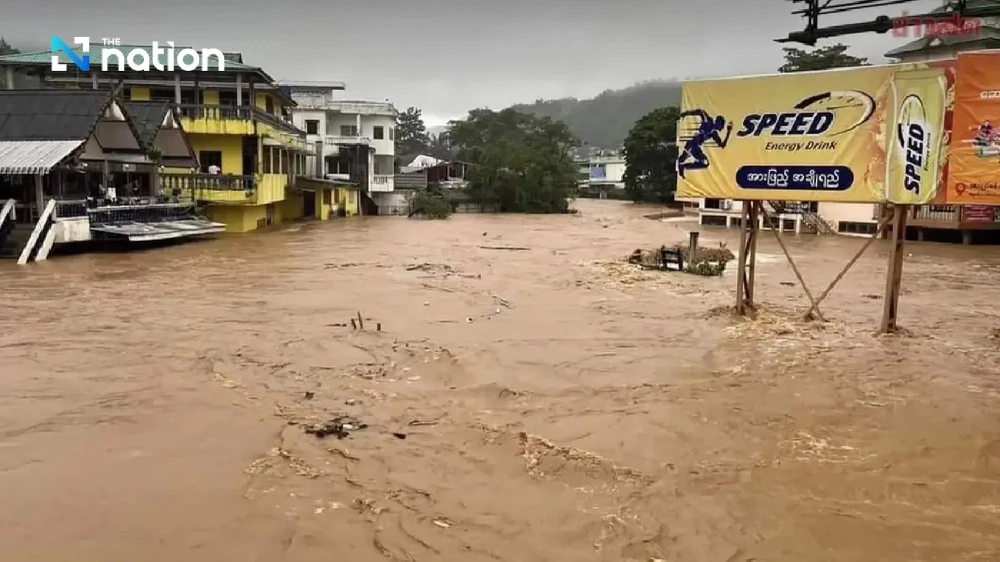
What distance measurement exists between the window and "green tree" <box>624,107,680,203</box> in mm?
42341

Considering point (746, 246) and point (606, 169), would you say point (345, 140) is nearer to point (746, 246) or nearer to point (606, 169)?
point (746, 246)

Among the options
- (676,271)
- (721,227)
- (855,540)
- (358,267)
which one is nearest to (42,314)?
(358,267)

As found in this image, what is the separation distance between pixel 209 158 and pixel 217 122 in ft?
8.45

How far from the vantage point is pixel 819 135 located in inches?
520

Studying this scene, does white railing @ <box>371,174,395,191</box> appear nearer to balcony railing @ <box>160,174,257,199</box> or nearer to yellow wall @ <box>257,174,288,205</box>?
yellow wall @ <box>257,174,288,205</box>

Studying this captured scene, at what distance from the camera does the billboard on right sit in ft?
38.1

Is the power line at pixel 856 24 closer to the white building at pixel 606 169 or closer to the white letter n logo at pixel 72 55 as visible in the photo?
the white letter n logo at pixel 72 55

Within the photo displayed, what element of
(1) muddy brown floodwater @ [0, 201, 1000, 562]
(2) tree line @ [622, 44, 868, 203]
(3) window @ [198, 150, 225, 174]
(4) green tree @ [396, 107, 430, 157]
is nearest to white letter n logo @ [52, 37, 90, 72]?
(3) window @ [198, 150, 225, 174]

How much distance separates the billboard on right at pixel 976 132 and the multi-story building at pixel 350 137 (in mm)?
42891

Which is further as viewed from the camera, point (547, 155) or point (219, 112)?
point (547, 155)

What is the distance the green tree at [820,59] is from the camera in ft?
202

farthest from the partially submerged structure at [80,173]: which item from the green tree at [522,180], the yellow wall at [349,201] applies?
the green tree at [522,180]

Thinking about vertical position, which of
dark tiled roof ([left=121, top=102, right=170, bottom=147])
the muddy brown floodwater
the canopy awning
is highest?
dark tiled roof ([left=121, top=102, right=170, bottom=147])

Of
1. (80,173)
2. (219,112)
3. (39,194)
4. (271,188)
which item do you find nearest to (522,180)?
(271,188)
